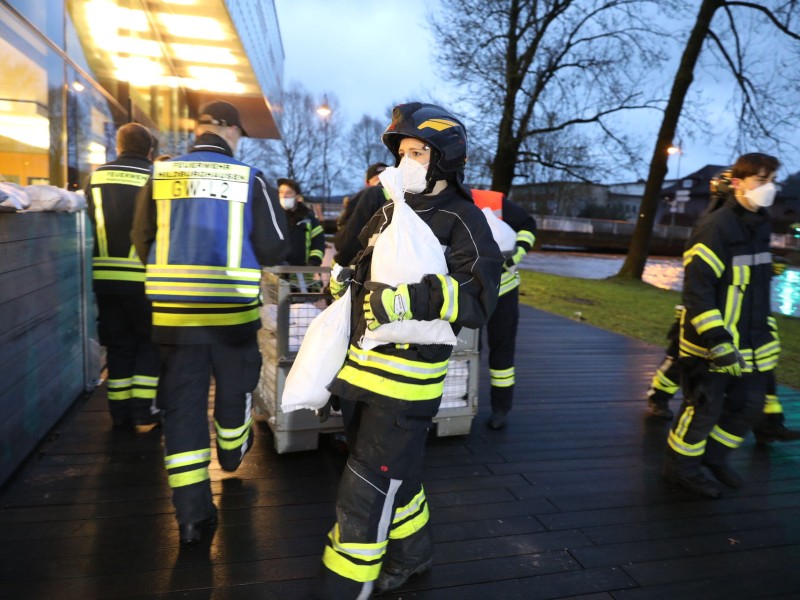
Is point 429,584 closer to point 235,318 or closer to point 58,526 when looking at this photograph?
point 235,318

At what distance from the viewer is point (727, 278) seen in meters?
3.38

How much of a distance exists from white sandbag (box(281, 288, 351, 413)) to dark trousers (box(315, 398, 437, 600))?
0.21 metres

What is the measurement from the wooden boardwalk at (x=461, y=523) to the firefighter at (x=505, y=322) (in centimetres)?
26

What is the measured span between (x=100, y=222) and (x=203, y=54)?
766 cm

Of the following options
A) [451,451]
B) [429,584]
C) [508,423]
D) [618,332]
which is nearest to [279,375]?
[451,451]

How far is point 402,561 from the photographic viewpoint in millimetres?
2484

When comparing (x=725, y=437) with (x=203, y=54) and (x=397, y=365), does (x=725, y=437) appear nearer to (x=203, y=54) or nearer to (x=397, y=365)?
(x=397, y=365)

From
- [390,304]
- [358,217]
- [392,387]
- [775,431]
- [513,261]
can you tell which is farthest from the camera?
[775,431]

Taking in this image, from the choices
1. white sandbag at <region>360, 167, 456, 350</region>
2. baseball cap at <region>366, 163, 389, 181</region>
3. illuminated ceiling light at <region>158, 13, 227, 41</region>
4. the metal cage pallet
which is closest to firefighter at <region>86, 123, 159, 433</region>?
the metal cage pallet

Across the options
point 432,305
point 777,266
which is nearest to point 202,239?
point 432,305

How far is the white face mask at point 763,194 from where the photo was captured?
3.29 meters

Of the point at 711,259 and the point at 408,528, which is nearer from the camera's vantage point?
the point at 408,528

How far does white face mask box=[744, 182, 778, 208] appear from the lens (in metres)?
3.29

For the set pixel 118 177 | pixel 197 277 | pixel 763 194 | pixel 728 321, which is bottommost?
pixel 728 321
